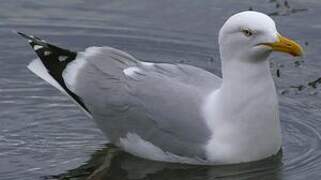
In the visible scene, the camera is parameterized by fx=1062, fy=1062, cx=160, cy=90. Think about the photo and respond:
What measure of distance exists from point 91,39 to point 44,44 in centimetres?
188

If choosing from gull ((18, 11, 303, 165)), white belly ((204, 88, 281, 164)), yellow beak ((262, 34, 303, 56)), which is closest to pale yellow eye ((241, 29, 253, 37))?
gull ((18, 11, 303, 165))

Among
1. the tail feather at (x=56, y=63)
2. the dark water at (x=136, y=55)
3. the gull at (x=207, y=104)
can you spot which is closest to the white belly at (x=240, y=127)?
the gull at (x=207, y=104)

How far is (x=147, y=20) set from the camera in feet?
33.8

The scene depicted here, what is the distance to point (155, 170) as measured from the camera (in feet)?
25.4

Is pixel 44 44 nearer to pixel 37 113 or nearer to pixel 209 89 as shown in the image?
pixel 37 113

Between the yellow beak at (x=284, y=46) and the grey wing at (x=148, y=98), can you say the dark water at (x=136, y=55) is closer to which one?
the grey wing at (x=148, y=98)

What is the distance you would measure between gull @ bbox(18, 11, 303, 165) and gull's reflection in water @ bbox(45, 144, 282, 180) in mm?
63

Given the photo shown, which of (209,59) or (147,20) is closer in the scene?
(209,59)

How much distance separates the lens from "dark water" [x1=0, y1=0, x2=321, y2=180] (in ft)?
25.3

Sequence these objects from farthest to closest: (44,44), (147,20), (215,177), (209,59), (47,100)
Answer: (147,20) → (209,59) → (47,100) → (44,44) → (215,177)

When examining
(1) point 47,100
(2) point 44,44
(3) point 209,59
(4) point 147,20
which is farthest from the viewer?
(4) point 147,20

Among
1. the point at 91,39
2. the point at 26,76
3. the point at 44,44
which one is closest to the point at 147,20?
the point at 91,39

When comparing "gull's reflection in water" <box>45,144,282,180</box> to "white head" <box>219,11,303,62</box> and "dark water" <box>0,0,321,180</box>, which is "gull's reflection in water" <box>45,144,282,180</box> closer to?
"dark water" <box>0,0,321,180</box>

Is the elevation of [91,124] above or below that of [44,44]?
below
